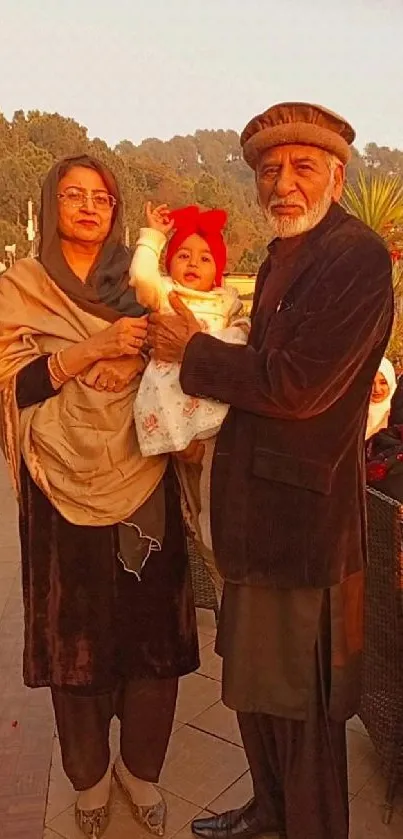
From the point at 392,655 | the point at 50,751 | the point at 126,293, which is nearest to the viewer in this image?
the point at 126,293

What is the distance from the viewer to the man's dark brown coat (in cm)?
145

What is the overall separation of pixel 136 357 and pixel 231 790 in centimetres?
139

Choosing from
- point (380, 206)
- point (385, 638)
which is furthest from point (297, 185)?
point (380, 206)

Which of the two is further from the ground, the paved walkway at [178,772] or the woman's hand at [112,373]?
the woman's hand at [112,373]

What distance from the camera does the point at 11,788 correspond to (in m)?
2.36

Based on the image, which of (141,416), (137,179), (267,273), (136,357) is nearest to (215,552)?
(141,416)

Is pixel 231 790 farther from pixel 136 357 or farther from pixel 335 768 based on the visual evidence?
pixel 136 357

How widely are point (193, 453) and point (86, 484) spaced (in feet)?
0.88

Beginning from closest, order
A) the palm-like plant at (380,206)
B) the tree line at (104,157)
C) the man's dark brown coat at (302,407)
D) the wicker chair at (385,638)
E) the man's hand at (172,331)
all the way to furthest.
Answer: the man's dark brown coat at (302,407), the man's hand at (172,331), the wicker chair at (385,638), the palm-like plant at (380,206), the tree line at (104,157)

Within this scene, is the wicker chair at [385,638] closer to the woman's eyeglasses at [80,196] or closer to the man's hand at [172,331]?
the man's hand at [172,331]

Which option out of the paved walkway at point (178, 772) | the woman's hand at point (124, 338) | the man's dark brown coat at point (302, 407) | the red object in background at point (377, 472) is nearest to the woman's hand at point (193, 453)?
the man's dark brown coat at point (302, 407)

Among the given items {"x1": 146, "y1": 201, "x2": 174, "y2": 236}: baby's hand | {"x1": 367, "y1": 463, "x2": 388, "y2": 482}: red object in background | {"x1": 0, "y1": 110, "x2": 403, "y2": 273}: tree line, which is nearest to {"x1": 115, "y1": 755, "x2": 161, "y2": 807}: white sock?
{"x1": 367, "y1": 463, "x2": 388, "y2": 482}: red object in background

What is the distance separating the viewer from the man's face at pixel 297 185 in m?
1.52

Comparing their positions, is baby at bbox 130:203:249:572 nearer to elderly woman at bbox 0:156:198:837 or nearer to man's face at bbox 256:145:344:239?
elderly woman at bbox 0:156:198:837
